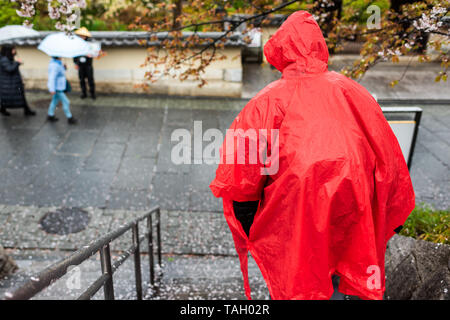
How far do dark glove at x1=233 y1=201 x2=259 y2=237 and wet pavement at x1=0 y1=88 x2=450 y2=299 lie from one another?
1806 mm

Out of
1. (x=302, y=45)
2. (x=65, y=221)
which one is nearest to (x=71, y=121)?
(x=65, y=221)

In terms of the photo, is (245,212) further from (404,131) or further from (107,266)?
(404,131)

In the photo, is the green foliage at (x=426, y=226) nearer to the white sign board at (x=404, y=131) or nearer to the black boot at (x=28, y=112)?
the white sign board at (x=404, y=131)

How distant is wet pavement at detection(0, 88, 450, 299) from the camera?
462 centimetres

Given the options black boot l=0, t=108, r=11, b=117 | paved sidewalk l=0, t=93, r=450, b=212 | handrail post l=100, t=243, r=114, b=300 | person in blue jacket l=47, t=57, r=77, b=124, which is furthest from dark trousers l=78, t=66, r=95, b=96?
handrail post l=100, t=243, r=114, b=300

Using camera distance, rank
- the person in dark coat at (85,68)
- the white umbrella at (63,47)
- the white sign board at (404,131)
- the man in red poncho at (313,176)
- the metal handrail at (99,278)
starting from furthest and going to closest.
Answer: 1. the person in dark coat at (85,68)
2. the white umbrella at (63,47)
3. the white sign board at (404,131)
4. the man in red poncho at (313,176)
5. the metal handrail at (99,278)

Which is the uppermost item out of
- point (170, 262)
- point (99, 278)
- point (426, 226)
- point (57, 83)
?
point (99, 278)

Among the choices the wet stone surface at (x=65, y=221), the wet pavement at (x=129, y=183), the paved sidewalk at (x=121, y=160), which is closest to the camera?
the wet pavement at (x=129, y=183)

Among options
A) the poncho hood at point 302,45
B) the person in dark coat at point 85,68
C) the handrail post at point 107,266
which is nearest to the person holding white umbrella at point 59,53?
the person in dark coat at point 85,68

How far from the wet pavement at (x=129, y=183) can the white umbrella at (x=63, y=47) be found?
54.2 inches

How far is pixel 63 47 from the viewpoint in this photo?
24.8 ft

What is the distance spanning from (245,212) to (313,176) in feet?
1.69

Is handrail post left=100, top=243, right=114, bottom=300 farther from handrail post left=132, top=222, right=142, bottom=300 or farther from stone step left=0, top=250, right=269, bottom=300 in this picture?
stone step left=0, top=250, right=269, bottom=300

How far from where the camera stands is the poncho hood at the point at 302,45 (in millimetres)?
2168
